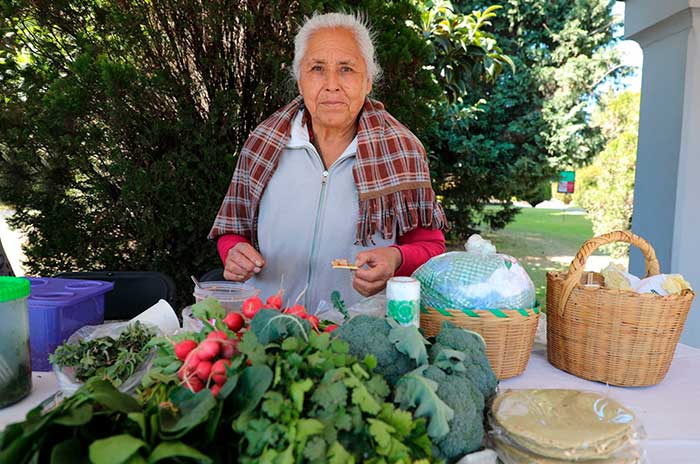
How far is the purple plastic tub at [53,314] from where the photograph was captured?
1322 millimetres

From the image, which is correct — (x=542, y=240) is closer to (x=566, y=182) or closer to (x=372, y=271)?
(x=566, y=182)

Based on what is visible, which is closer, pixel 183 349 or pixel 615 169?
pixel 183 349

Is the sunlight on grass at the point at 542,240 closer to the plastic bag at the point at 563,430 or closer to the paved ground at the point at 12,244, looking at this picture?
the paved ground at the point at 12,244

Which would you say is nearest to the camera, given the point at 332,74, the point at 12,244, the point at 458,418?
the point at 458,418

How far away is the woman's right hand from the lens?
1.67 meters

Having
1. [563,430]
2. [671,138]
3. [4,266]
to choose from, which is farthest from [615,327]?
[671,138]

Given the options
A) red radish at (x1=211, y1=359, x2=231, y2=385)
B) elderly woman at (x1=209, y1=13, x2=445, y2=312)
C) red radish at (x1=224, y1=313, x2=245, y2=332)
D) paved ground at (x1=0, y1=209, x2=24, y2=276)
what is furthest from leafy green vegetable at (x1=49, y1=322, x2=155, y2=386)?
paved ground at (x1=0, y1=209, x2=24, y2=276)

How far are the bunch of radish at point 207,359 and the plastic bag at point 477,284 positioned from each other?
0.55 m

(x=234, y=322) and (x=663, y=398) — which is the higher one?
(x=234, y=322)

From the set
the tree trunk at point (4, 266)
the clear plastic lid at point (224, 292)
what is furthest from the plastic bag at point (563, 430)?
the tree trunk at point (4, 266)

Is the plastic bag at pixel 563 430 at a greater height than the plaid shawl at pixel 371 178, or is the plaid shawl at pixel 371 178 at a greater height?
the plaid shawl at pixel 371 178

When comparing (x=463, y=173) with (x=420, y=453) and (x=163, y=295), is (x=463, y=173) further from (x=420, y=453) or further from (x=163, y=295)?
(x=420, y=453)

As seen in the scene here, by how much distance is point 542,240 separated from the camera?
1058 cm

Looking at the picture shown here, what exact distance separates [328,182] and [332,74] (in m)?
0.41
